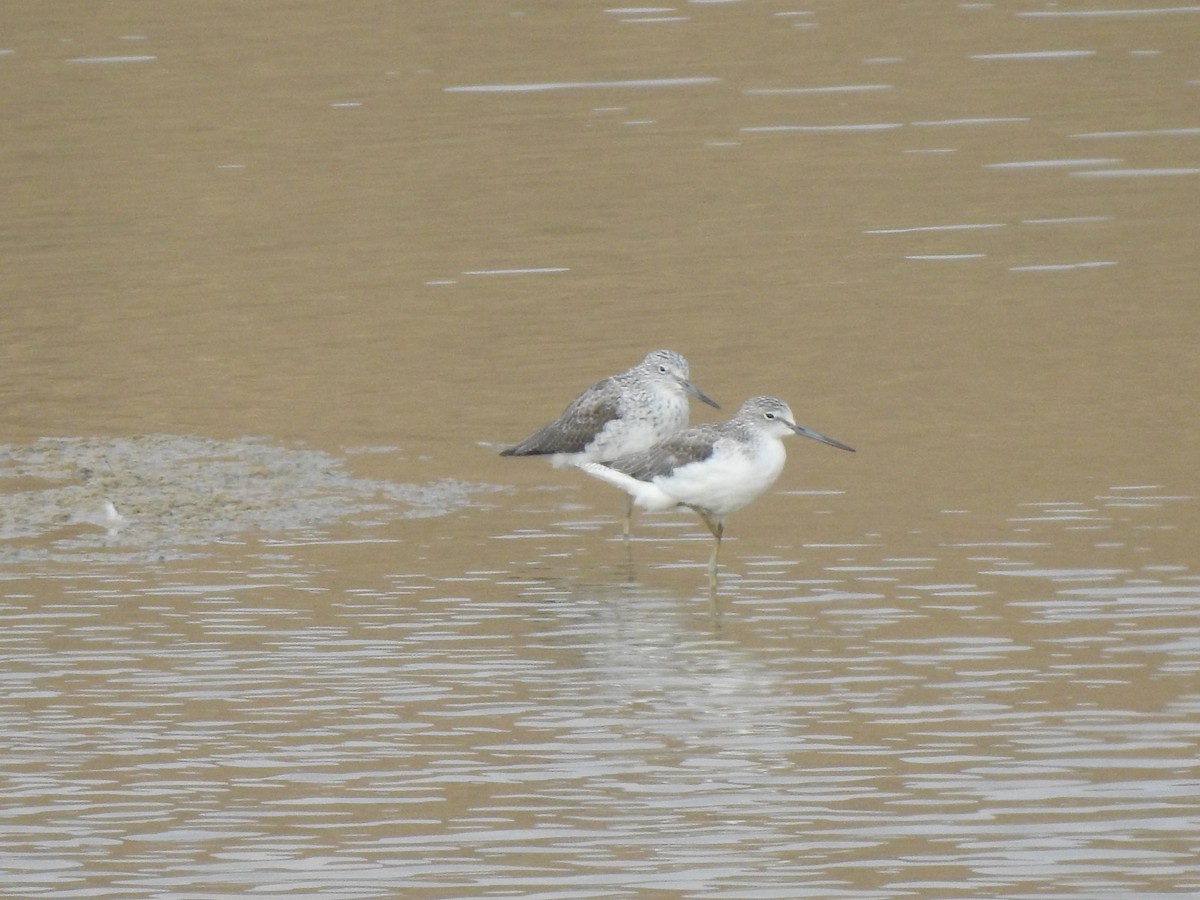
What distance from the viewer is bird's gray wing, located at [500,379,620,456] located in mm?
13281

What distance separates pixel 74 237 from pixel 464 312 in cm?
507

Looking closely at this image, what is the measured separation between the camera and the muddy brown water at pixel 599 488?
8.25 metres

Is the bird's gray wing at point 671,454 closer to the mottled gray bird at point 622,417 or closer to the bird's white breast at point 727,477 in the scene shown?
the bird's white breast at point 727,477

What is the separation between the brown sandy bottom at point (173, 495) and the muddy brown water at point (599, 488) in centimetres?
5

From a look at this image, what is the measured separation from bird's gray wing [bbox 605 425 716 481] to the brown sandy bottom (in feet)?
3.53

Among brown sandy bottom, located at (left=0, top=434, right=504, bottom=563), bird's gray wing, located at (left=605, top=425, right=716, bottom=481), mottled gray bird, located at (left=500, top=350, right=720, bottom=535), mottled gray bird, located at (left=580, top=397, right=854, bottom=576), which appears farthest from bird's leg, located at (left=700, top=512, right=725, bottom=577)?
brown sandy bottom, located at (left=0, top=434, right=504, bottom=563)

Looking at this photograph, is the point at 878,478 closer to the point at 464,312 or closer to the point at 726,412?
the point at 726,412

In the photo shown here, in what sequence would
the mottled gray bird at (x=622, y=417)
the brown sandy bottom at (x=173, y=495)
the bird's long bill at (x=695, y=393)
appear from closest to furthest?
the brown sandy bottom at (x=173, y=495), the mottled gray bird at (x=622, y=417), the bird's long bill at (x=695, y=393)

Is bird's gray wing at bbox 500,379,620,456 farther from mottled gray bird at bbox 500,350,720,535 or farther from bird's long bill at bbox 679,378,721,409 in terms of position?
bird's long bill at bbox 679,378,721,409

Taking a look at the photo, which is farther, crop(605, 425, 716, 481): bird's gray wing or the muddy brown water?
crop(605, 425, 716, 481): bird's gray wing

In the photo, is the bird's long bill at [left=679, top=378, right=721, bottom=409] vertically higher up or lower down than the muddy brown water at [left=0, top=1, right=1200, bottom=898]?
higher up

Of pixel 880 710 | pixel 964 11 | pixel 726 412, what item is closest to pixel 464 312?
pixel 726 412

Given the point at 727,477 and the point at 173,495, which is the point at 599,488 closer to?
the point at 727,477

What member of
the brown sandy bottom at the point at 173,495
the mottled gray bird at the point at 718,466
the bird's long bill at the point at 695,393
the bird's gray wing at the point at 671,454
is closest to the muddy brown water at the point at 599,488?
the brown sandy bottom at the point at 173,495
